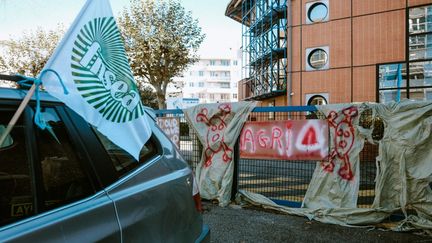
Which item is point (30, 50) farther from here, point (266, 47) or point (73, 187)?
point (73, 187)

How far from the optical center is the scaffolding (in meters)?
20.8

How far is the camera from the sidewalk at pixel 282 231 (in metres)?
4.20

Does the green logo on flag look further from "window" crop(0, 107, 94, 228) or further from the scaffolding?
the scaffolding

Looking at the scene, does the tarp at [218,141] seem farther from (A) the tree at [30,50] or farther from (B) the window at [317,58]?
(A) the tree at [30,50]

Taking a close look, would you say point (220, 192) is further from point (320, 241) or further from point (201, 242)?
point (201, 242)

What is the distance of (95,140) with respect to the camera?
1.88 m

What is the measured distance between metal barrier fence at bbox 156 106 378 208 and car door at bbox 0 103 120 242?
3823 mm

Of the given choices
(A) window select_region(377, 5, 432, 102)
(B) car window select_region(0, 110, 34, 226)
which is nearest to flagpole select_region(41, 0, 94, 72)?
(B) car window select_region(0, 110, 34, 226)

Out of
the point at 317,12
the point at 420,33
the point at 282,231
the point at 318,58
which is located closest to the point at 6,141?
the point at 282,231

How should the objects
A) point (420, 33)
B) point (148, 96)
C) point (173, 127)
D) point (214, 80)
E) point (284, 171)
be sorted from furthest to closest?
point (214, 80)
point (148, 96)
point (420, 33)
point (173, 127)
point (284, 171)

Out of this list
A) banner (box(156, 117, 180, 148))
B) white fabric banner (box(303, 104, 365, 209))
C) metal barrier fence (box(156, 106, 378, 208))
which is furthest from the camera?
banner (box(156, 117, 180, 148))

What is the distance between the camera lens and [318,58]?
1817 cm

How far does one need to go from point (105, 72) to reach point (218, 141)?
406 cm

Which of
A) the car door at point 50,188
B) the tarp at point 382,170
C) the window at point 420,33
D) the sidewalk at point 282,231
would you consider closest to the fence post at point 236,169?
the sidewalk at point 282,231
